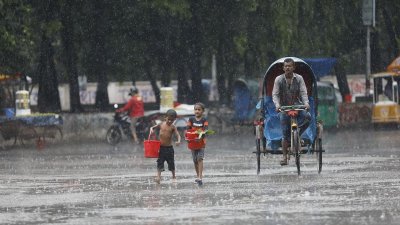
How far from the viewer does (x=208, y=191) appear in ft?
57.5

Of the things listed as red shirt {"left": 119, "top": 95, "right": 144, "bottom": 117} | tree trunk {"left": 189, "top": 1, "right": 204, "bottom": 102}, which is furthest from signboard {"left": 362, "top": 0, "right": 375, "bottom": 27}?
red shirt {"left": 119, "top": 95, "right": 144, "bottom": 117}

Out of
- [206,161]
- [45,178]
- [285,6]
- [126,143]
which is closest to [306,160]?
[206,161]

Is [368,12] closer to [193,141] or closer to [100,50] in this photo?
[100,50]

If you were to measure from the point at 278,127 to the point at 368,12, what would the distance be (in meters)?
27.8

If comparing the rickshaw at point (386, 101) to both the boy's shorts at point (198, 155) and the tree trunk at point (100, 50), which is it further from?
the boy's shorts at point (198, 155)

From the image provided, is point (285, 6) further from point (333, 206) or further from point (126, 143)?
point (333, 206)

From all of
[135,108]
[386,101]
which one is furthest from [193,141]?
[386,101]

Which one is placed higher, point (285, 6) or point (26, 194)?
point (285, 6)

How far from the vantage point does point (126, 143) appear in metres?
38.8

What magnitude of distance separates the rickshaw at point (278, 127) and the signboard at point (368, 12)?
26.4m

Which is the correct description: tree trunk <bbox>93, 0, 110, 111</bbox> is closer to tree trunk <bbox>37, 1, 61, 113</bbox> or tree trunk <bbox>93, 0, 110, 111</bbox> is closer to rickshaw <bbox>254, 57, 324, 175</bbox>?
tree trunk <bbox>37, 1, 61, 113</bbox>

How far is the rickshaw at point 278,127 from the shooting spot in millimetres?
20531

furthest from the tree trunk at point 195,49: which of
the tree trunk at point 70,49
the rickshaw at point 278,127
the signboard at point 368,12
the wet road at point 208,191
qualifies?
the rickshaw at point 278,127

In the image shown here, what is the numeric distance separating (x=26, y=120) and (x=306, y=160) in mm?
15029
